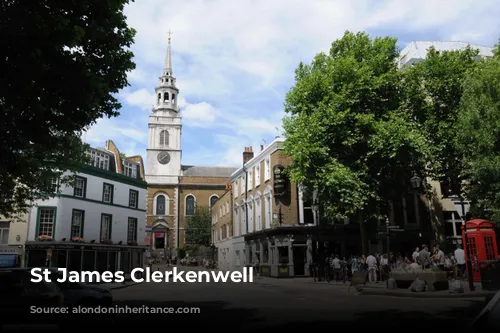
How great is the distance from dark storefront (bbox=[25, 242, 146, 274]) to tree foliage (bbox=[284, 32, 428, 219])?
18.0 meters

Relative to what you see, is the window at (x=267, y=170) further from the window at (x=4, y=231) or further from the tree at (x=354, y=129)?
the window at (x=4, y=231)

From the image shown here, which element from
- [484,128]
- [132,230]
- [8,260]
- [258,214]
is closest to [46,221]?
[8,260]

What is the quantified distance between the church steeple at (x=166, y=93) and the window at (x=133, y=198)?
39.1 meters

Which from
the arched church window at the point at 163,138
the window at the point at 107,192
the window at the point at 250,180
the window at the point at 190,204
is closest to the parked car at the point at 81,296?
the window at the point at 107,192

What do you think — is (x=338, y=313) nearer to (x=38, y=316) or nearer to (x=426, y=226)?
(x=38, y=316)

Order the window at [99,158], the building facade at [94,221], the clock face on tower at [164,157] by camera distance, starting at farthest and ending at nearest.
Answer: the clock face on tower at [164,157]
the window at [99,158]
the building facade at [94,221]

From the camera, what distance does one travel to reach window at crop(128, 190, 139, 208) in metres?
39.2

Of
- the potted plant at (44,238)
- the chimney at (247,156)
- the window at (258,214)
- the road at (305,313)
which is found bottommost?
the road at (305,313)

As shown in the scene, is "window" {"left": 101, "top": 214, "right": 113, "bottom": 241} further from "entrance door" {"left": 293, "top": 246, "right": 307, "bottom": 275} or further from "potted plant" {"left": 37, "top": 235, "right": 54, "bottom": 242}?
"entrance door" {"left": 293, "top": 246, "right": 307, "bottom": 275}

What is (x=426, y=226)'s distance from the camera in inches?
1358

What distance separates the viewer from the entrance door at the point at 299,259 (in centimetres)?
3253

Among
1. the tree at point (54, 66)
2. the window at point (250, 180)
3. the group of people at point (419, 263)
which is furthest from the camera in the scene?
the window at point (250, 180)

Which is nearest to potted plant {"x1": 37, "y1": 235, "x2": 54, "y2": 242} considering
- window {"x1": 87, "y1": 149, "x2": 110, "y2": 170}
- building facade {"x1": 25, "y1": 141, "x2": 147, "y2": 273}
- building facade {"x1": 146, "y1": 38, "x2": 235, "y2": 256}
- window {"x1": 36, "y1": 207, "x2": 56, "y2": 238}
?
building facade {"x1": 25, "y1": 141, "x2": 147, "y2": 273}

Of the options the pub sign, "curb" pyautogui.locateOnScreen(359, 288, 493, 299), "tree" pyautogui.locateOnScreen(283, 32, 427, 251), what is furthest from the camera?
the pub sign
